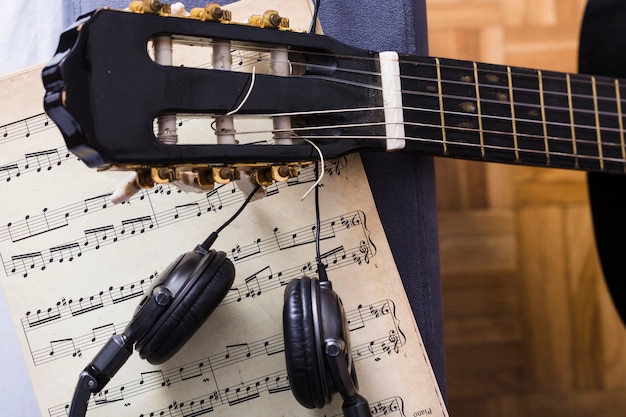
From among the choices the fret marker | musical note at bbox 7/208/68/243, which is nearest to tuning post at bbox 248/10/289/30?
the fret marker

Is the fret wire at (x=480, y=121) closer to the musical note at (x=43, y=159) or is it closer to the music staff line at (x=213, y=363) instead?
the music staff line at (x=213, y=363)

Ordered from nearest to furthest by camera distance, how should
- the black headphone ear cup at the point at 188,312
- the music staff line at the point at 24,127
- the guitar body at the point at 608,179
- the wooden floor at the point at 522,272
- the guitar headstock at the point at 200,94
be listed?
1. the guitar headstock at the point at 200,94
2. the black headphone ear cup at the point at 188,312
3. the music staff line at the point at 24,127
4. the guitar body at the point at 608,179
5. the wooden floor at the point at 522,272

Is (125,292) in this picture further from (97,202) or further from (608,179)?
(608,179)

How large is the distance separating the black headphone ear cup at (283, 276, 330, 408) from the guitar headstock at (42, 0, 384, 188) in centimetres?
12

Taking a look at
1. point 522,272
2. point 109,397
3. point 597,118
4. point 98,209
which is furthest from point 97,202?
point 522,272

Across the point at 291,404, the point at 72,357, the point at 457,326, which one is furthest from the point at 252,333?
the point at 457,326

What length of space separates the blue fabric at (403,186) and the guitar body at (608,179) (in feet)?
0.91

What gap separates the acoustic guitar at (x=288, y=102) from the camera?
1.65ft

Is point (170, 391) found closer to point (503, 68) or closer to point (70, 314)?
point (70, 314)

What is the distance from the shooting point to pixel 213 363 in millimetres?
737

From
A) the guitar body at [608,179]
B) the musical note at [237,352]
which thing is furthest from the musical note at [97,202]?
the guitar body at [608,179]

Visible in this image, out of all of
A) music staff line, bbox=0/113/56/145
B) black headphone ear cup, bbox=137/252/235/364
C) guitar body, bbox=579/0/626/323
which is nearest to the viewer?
black headphone ear cup, bbox=137/252/235/364

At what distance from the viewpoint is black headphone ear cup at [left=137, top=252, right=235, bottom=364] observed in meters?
0.61

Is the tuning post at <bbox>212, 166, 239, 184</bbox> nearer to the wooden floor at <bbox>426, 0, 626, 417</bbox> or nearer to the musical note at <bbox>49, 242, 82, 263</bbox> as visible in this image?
the musical note at <bbox>49, 242, 82, 263</bbox>
